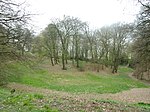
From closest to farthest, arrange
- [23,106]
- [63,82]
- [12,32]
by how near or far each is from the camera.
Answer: [23,106], [12,32], [63,82]

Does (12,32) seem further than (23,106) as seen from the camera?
Yes

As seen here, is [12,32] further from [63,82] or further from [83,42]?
[83,42]

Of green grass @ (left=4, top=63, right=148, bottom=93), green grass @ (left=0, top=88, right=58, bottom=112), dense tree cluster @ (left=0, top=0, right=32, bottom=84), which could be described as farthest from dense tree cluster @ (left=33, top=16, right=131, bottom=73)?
green grass @ (left=0, top=88, right=58, bottom=112)

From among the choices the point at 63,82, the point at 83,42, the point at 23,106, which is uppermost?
the point at 83,42

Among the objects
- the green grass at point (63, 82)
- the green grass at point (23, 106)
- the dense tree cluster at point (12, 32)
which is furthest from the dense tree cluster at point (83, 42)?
the green grass at point (23, 106)

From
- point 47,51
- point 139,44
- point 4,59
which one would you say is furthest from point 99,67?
point 4,59

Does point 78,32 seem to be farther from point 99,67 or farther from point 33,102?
point 33,102

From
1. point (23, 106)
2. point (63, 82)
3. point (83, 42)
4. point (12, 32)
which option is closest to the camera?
point (23, 106)

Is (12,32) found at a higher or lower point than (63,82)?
higher

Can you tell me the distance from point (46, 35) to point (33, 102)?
146ft

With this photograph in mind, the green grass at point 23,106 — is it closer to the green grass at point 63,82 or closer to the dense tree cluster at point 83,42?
the green grass at point 63,82

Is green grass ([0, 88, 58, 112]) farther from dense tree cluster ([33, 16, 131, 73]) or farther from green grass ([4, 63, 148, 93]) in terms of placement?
dense tree cluster ([33, 16, 131, 73])

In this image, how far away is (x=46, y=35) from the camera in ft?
179

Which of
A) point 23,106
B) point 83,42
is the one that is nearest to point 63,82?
point 83,42
